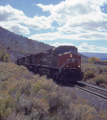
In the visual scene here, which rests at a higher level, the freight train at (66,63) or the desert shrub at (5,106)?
the freight train at (66,63)

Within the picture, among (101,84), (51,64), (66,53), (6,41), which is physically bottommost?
(101,84)

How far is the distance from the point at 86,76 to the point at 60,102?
12.1 meters

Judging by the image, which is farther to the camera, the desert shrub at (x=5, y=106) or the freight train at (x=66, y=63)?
the freight train at (x=66, y=63)

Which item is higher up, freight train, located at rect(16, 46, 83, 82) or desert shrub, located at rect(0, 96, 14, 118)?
freight train, located at rect(16, 46, 83, 82)

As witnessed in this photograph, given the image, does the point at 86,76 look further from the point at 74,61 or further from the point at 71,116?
the point at 71,116

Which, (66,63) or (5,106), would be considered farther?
(66,63)

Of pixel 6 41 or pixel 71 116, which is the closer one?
pixel 71 116

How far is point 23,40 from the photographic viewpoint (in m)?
86.8

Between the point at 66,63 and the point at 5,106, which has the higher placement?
the point at 66,63

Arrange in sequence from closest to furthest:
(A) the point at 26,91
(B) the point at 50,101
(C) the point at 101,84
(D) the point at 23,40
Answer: (B) the point at 50,101 → (A) the point at 26,91 → (C) the point at 101,84 → (D) the point at 23,40

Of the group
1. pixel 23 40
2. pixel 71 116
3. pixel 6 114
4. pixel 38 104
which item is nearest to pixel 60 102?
pixel 71 116

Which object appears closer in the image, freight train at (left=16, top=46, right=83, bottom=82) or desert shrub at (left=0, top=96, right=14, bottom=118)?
desert shrub at (left=0, top=96, right=14, bottom=118)

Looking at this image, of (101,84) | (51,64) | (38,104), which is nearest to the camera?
(38,104)

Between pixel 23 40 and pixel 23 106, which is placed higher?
pixel 23 40
